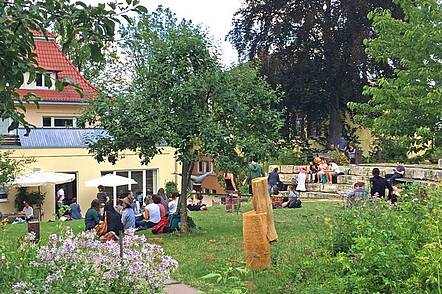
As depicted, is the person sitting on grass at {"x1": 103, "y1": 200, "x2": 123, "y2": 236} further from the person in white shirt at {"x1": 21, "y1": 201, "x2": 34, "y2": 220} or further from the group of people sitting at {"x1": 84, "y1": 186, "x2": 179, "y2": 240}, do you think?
the person in white shirt at {"x1": 21, "y1": 201, "x2": 34, "y2": 220}

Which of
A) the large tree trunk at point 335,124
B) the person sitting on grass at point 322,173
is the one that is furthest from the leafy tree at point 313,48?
the person sitting on grass at point 322,173

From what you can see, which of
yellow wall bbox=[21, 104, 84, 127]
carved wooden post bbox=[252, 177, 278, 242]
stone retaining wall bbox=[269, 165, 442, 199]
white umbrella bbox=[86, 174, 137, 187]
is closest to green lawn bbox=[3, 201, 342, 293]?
carved wooden post bbox=[252, 177, 278, 242]

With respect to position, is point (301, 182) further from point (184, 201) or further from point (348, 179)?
point (184, 201)

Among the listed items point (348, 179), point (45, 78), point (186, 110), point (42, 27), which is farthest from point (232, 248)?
point (348, 179)

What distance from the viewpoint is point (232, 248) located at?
1224cm

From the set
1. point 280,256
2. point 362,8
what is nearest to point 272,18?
point 362,8

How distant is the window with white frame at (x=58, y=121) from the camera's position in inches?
1318

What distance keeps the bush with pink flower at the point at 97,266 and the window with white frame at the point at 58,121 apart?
28.2 m

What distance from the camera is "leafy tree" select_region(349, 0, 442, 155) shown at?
56.6 feet

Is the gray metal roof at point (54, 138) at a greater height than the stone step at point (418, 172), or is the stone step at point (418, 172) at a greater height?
the gray metal roof at point (54, 138)

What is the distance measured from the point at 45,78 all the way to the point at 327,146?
35673mm

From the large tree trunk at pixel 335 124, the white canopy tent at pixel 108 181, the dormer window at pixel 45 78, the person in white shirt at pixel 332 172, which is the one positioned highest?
the large tree trunk at pixel 335 124

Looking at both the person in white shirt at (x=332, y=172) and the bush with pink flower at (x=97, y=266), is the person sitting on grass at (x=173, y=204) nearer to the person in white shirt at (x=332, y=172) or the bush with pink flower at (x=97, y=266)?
the bush with pink flower at (x=97, y=266)

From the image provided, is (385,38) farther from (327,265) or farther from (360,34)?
(360,34)
